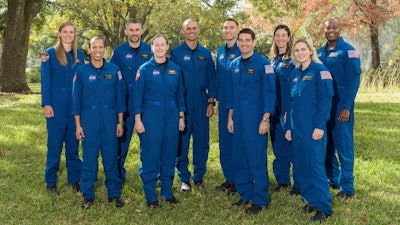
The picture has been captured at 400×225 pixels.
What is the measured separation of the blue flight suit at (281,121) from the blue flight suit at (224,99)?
0.59m

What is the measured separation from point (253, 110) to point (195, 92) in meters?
1.17

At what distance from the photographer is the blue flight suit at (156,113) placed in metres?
5.03

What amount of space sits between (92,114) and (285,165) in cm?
268

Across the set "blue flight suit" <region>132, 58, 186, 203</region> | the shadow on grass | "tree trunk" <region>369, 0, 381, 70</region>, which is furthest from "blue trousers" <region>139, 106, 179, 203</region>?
"tree trunk" <region>369, 0, 381, 70</region>

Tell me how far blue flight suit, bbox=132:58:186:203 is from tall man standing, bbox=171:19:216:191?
2.09 ft

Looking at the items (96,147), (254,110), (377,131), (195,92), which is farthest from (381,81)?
(96,147)

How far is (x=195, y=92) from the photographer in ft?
19.3

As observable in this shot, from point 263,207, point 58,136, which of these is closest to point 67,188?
point 58,136

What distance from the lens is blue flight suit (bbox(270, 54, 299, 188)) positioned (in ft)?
17.9

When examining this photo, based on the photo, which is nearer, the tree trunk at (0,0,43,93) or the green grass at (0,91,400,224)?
the green grass at (0,91,400,224)

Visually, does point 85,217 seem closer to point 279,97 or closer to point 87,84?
point 87,84

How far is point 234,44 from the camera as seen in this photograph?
5.84 m

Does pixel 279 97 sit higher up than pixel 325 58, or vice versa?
pixel 325 58

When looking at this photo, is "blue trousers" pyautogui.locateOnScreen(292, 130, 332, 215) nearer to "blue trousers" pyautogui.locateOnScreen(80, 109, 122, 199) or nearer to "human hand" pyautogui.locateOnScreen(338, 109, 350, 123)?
"human hand" pyautogui.locateOnScreen(338, 109, 350, 123)
